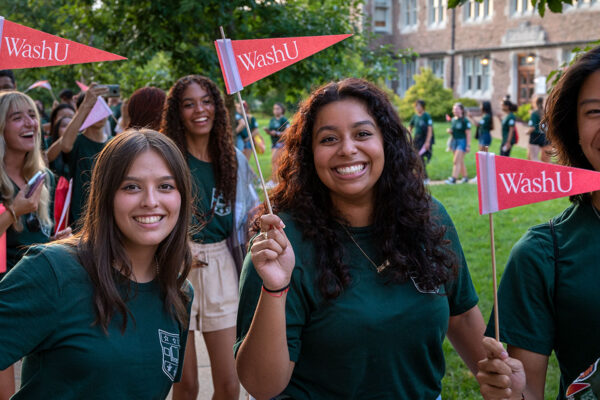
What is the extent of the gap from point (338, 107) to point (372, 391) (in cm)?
104

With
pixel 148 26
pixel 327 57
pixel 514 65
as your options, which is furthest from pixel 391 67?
pixel 514 65

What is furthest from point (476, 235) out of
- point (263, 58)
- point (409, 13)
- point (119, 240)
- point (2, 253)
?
point (409, 13)

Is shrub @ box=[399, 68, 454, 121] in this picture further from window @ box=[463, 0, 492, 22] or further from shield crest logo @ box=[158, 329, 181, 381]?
shield crest logo @ box=[158, 329, 181, 381]

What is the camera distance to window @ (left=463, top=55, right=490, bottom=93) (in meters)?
34.5

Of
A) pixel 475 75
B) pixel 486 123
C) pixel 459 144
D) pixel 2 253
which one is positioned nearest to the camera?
pixel 2 253

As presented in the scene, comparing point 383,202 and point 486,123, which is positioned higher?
point 383,202

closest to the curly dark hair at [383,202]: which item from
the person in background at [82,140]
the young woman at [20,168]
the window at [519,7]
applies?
the young woman at [20,168]

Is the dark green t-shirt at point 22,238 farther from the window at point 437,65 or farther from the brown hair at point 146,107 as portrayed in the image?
the window at point 437,65

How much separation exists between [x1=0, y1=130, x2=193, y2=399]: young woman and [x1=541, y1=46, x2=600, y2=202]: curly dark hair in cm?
136

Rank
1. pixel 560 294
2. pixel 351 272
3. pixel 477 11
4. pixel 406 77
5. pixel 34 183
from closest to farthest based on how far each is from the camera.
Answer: pixel 560 294
pixel 351 272
pixel 34 183
pixel 477 11
pixel 406 77

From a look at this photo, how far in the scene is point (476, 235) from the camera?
9.83 metres

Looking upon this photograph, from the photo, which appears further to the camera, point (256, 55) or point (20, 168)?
point (20, 168)

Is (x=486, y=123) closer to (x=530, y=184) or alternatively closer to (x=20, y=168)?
(x=20, y=168)

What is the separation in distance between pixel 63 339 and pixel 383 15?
3996 centimetres
